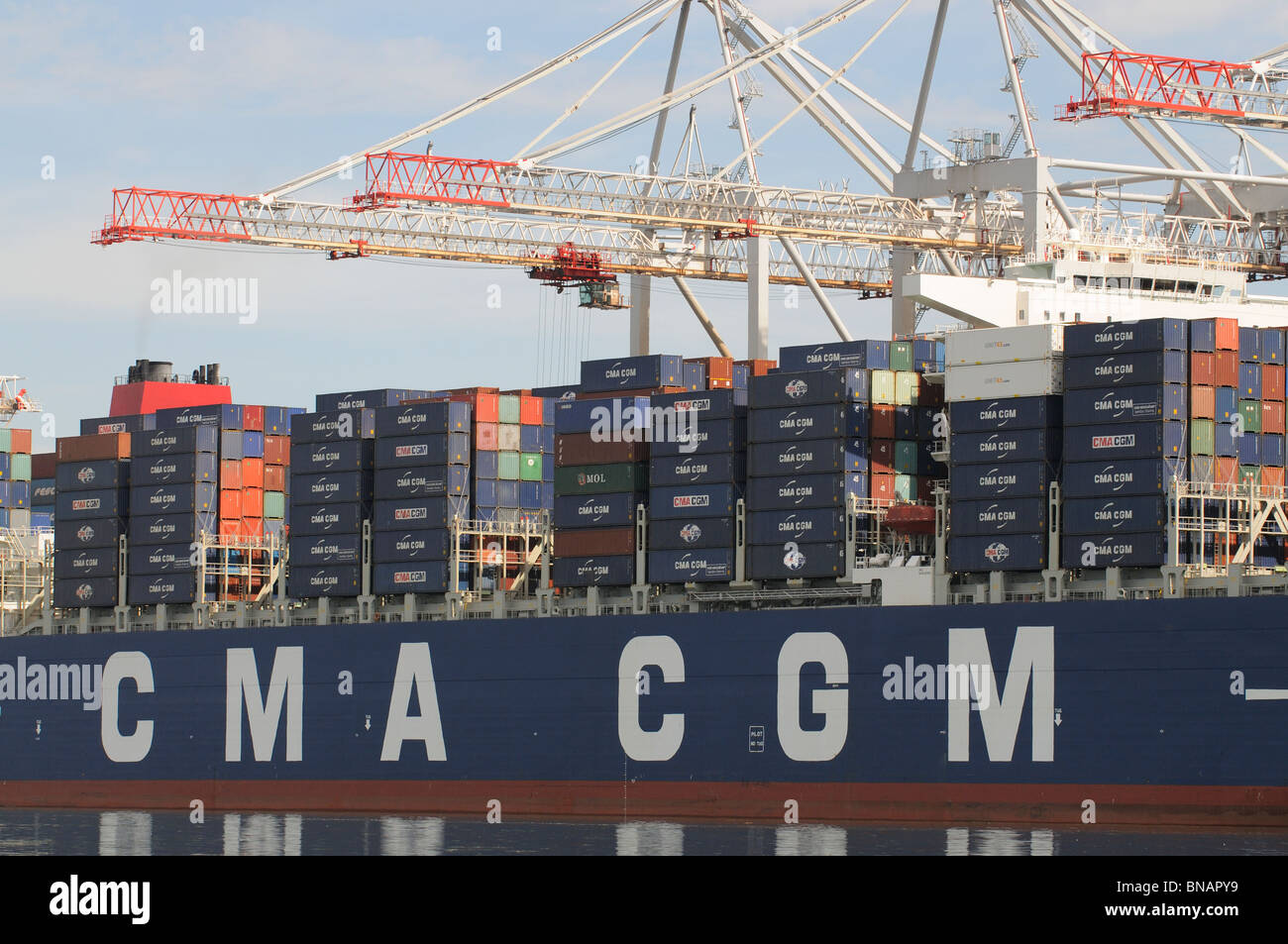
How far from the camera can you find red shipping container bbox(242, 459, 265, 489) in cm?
5578


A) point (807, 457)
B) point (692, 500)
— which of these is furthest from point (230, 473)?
point (807, 457)

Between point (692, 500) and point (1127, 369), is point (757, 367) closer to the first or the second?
point (692, 500)

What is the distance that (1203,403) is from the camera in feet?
132

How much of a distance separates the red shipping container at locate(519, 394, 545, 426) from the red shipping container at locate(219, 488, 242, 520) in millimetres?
9191

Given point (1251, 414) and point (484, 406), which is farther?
point (484, 406)

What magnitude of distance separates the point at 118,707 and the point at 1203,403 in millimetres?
31792

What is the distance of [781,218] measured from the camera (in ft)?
184

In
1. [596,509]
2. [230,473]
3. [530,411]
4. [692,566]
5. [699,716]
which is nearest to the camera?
[699,716]

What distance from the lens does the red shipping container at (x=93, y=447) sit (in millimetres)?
56500

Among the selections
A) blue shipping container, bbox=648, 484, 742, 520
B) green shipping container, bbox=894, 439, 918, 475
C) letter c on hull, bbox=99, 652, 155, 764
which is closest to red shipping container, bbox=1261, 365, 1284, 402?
green shipping container, bbox=894, 439, 918, 475
